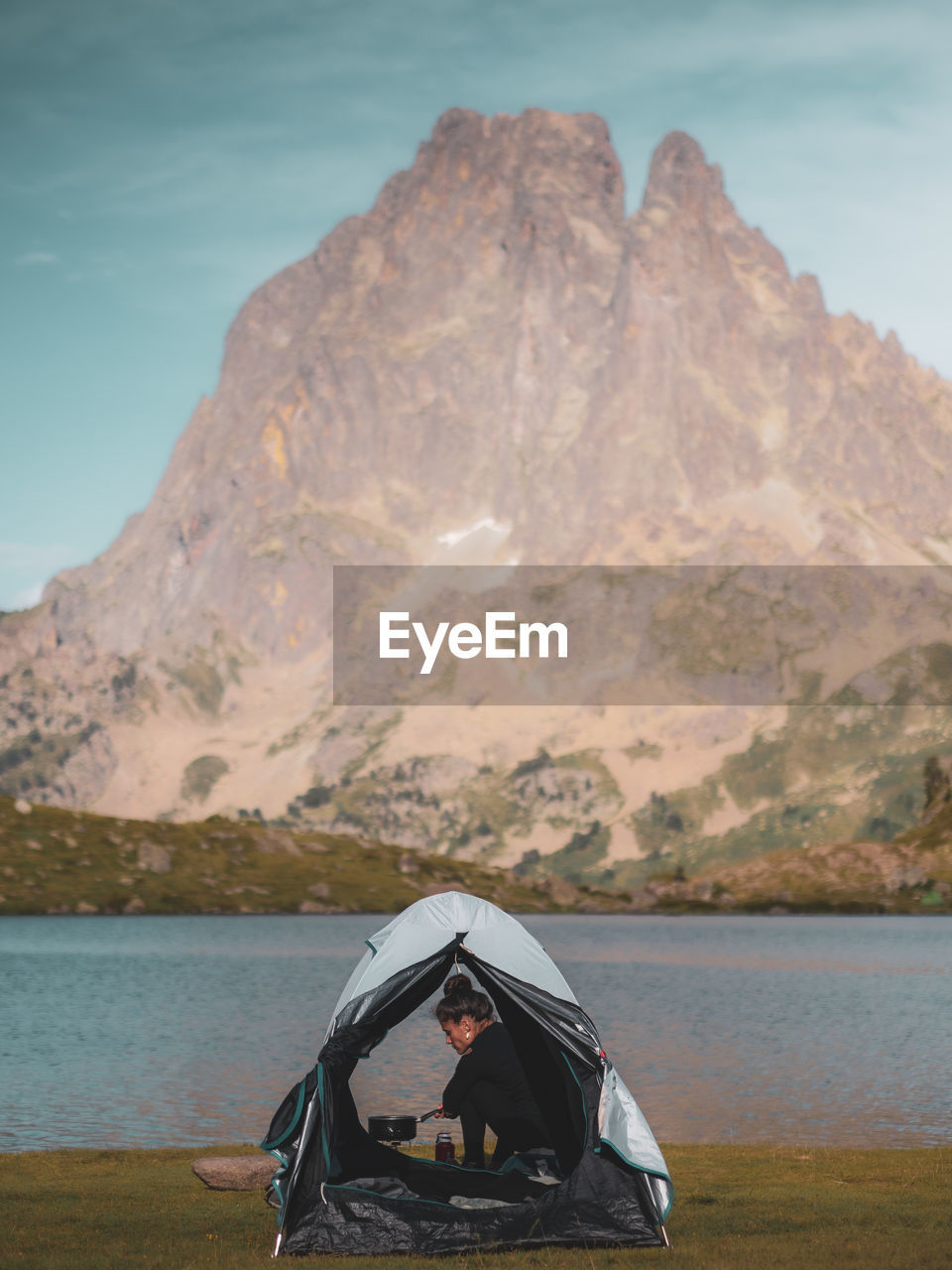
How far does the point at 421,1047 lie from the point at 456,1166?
4149cm

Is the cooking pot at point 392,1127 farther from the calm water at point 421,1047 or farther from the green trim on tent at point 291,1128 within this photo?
the calm water at point 421,1047

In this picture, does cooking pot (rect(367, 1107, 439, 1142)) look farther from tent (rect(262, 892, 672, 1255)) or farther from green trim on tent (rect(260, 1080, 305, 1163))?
green trim on tent (rect(260, 1080, 305, 1163))

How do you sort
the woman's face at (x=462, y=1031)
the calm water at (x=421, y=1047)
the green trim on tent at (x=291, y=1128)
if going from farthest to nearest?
1. the calm water at (x=421, y=1047)
2. the woman's face at (x=462, y=1031)
3. the green trim on tent at (x=291, y=1128)

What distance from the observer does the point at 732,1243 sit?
2336cm

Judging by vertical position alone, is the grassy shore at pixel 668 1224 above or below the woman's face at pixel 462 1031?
below

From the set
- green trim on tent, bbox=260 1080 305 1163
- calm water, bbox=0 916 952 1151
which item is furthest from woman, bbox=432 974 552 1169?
calm water, bbox=0 916 952 1151

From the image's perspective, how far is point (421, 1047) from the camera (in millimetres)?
65625

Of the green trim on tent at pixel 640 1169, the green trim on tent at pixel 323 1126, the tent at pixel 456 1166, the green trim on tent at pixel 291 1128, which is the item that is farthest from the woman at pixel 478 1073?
the green trim on tent at pixel 291 1128

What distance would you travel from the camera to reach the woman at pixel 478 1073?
24.4 metres

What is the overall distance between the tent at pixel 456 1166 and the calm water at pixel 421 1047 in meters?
16.0

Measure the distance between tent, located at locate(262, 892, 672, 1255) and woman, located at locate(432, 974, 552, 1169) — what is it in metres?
0.59

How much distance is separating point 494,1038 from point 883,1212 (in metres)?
8.66

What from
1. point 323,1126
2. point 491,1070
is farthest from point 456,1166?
point 323,1126

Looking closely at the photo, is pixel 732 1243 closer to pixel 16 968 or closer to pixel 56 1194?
pixel 56 1194
